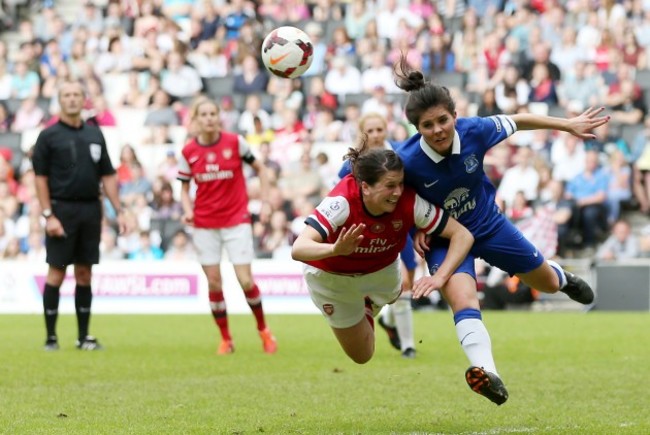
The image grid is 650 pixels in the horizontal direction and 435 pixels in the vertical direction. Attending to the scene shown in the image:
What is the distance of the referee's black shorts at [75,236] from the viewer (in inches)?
456

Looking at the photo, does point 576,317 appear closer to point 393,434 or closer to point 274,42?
point 274,42

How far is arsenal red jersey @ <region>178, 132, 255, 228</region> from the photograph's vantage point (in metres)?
11.6

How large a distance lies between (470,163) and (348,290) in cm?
109

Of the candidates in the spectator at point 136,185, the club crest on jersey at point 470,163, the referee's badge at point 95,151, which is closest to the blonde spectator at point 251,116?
the spectator at point 136,185

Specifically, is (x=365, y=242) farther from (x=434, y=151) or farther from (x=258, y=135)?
(x=258, y=135)

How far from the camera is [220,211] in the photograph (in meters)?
11.7

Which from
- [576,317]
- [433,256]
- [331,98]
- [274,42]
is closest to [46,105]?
[331,98]

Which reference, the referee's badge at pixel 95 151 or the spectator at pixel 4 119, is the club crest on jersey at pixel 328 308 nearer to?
the referee's badge at pixel 95 151

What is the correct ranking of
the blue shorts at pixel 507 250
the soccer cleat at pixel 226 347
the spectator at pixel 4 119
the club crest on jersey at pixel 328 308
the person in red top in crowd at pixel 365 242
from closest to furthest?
the person in red top in crowd at pixel 365 242 < the club crest on jersey at pixel 328 308 < the blue shorts at pixel 507 250 < the soccer cleat at pixel 226 347 < the spectator at pixel 4 119

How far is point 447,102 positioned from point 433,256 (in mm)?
956

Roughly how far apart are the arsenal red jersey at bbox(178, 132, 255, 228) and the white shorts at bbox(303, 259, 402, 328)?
13.3ft

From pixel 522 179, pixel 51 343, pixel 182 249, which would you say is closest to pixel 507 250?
pixel 51 343

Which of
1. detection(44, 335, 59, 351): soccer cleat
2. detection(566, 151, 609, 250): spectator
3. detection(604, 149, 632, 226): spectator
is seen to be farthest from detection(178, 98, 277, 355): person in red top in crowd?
detection(604, 149, 632, 226): spectator

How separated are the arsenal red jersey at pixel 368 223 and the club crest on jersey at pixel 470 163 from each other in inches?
14.4
